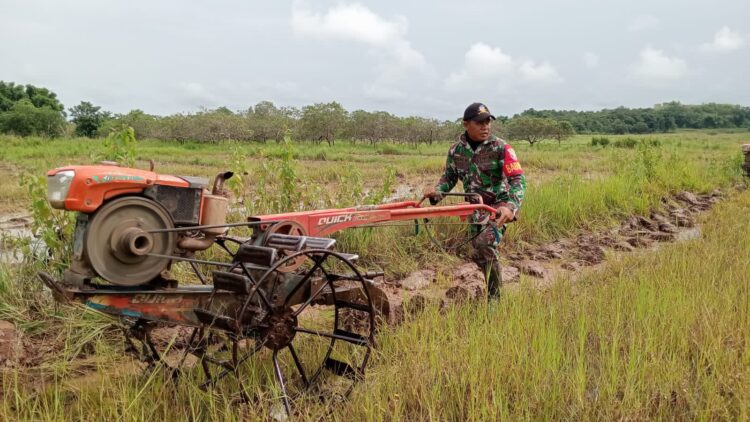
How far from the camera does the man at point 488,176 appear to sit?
13.9 feet

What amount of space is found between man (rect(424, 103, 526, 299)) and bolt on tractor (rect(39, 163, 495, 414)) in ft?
4.48

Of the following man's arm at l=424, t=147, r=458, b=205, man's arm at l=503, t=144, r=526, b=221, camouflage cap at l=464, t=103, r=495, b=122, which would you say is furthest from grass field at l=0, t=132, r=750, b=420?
camouflage cap at l=464, t=103, r=495, b=122

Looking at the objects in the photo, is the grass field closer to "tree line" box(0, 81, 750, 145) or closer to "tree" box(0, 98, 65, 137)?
"tree line" box(0, 81, 750, 145)

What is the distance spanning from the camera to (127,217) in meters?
2.59

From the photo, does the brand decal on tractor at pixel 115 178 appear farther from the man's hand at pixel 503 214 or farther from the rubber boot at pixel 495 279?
the rubber boot at pixel 495 279

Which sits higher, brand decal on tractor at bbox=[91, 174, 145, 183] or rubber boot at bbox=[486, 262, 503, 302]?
brand decal on tractor at bbox=[91, 174, 145, 183]

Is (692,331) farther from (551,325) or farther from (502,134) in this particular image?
(502,134)

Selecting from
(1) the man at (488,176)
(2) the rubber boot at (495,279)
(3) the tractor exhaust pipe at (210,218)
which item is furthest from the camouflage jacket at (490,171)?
(3) the tractor exhaust pipe at (210,218)

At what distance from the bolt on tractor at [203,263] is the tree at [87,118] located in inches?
1931

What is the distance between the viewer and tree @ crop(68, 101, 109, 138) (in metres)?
48.4

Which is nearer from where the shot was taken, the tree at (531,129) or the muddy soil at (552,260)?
the muddy soil at (552,260)

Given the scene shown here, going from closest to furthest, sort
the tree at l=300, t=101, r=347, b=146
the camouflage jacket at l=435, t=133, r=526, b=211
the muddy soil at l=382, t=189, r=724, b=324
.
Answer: the camouflage jacket at l=435, t=133, r=526, b=211 → the muddy soil at l=382, t=189, r=724, b=324 → the tree at l=300, t=101, r=347, b=146

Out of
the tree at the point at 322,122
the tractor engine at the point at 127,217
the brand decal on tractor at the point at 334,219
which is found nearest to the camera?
the tractor engine at the point at 127,217

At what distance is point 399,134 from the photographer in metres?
50.9
